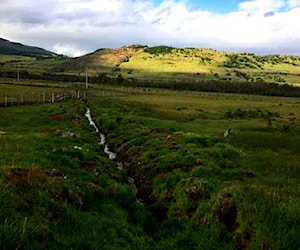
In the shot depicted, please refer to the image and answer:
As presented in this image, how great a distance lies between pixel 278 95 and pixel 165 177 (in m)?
153

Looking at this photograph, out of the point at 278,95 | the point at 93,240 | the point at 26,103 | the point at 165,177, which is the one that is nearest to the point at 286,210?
the point at 93,240

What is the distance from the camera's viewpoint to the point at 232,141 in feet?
134

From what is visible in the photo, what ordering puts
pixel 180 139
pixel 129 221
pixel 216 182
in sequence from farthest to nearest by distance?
1. pixel 180 139
2. pixel 216 182
3. pixel 129 221

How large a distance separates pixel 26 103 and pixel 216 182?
69163 mm

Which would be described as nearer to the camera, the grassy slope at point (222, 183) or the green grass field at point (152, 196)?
the green grass field at point (152, 196)

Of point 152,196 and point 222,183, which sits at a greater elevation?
point 222,183

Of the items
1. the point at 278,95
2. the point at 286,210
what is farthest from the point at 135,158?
the point at 278,95

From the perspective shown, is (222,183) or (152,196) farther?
(152,196)

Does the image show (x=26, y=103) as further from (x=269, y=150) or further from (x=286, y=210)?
(x=286, y=210)

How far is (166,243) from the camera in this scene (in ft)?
57.1

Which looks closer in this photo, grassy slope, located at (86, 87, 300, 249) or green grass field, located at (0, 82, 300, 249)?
green grass field, located at (0, 82, 300, 249)

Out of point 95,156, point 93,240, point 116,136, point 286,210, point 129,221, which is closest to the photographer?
point 93,240

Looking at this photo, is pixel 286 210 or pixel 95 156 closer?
pixel 286 210

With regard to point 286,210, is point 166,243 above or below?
below
